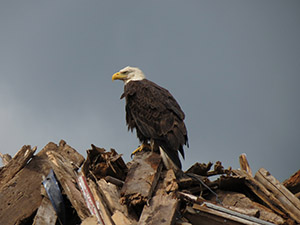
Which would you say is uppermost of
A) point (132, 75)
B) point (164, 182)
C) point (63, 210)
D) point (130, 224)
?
point (132, 75)

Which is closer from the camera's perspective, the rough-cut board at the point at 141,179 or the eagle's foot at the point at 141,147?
the rough-cut board at the point at 141,179

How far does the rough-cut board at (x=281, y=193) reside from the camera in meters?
7.51

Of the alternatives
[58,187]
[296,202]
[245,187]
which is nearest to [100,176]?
[58,187]

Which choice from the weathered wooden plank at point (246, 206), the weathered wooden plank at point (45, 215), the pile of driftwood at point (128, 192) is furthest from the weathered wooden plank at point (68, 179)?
the weathered wooden plank at point (246, 206)

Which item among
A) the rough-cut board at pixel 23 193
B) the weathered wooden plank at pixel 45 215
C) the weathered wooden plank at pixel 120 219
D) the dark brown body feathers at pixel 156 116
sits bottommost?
the weathered wooden plank at pixel 120 219

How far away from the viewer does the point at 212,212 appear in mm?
6172

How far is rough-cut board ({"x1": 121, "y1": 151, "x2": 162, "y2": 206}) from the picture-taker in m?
6.52

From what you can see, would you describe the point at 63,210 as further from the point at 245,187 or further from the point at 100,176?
the point at 245,187

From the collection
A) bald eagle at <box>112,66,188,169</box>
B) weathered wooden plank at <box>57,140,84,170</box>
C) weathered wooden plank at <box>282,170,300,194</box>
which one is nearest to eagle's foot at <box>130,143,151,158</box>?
bald eagle at <box>112,66,188,169</box>

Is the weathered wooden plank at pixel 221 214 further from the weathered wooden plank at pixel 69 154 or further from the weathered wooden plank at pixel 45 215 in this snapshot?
the weathered wooden plank at pixel 69 154

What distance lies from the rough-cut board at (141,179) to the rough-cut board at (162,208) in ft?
0.67

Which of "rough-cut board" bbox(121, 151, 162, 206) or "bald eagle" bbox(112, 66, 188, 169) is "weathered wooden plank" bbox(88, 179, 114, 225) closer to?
"rough-cut board" bbox(121, 151, 162, 206)

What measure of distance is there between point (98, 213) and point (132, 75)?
5.46m

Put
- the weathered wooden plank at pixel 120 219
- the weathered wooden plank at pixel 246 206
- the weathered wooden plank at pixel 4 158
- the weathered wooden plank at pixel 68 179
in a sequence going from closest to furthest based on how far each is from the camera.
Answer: the weathered wooden plank at pixel 120 219
the weathered wooden plank at pixel 68 179
the weathered wooden plank at pixel 246 206
the weathered wooden plank at pixel 4 158
